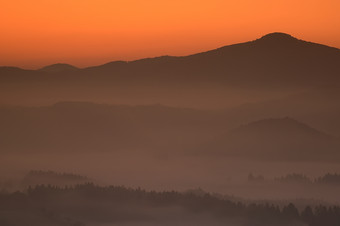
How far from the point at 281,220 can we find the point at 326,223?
9081 mm

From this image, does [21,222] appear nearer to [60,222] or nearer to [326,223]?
[60,222]

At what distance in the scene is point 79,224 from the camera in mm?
196625

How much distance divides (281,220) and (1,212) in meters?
57.8

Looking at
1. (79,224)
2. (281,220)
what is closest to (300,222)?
(281,220)

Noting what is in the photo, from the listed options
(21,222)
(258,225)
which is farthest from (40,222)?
(258,225)

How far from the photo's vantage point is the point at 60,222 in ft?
651

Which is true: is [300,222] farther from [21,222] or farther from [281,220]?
[21,222]

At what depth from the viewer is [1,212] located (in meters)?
198

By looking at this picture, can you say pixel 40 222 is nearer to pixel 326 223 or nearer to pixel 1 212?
pixel 1 212

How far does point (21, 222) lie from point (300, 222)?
55934 mm

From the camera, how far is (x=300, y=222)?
188 m

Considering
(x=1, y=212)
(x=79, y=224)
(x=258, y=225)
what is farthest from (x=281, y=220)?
(x=1, y=212)

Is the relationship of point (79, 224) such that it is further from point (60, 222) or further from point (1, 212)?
point (1, 212)

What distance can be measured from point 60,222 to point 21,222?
30.1 ft
